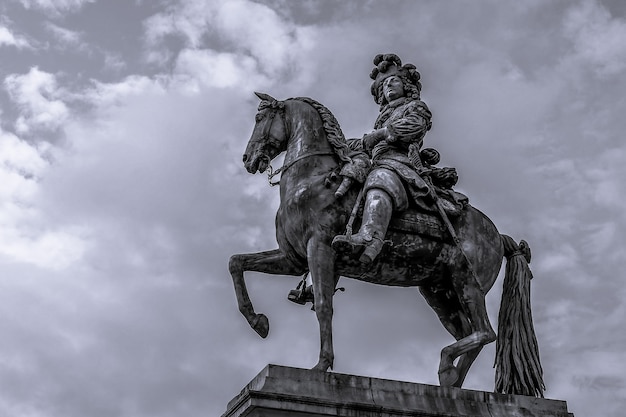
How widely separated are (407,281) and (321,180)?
143cm

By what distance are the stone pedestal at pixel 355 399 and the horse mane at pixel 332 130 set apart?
259cm

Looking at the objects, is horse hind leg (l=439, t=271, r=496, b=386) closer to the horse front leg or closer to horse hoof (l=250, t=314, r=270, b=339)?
the horse front leg

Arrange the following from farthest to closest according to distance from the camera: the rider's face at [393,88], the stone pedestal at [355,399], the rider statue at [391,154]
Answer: the rider's face at [393,88] < the rider statue at [391,154] < the stone pedestal at [355,399]

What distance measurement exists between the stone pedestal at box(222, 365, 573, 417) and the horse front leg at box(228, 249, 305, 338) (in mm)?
1413

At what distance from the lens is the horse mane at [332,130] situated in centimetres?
1092

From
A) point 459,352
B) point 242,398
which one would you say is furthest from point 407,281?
point 242,398

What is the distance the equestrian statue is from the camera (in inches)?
404

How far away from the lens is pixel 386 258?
1052 centimetres

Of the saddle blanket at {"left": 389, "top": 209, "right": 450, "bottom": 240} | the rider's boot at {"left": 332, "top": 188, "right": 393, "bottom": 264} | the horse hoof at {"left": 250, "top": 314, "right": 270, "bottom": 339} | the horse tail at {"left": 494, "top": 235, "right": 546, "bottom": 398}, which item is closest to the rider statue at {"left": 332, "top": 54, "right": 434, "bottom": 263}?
the rider's boot at {"left": 332, "top": 188, "right": 393, "bottom": 264}

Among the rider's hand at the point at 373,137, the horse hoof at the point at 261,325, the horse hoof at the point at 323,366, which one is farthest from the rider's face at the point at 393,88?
the horse hoof at the point at 323,366

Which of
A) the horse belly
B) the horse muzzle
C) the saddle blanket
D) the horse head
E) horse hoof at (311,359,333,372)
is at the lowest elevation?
horse hoof at (311,359,333,372)

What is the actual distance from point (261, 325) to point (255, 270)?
0.61 m

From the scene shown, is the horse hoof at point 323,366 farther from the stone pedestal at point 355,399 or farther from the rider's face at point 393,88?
the rider's face at point 393,88

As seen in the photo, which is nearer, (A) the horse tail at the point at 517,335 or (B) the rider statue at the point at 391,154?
(B) the rider statue at the point at 391,154
